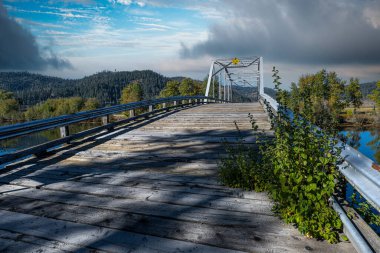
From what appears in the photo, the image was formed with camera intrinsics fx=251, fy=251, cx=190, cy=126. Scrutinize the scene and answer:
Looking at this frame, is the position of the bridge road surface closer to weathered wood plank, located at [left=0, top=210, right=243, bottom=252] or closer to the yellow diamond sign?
weathered wood plank, located at [left=0, top=210, right=243, bottom=252]

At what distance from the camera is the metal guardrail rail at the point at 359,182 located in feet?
5.82

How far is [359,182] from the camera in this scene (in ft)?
6.56

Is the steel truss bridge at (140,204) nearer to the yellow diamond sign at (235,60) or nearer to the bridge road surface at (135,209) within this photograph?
the bridge road surface at (135,209)

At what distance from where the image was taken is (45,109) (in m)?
126

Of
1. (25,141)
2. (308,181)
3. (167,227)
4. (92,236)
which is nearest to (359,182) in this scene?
(308,181)

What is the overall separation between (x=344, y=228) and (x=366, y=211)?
397 millimetres

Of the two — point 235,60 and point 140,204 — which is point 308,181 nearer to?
point 140,204

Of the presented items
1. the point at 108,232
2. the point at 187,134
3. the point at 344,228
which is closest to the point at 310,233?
the point at 344,228

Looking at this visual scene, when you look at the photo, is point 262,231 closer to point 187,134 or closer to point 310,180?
point 310,180

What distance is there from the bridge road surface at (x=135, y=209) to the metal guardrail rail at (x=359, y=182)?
0.25 meters

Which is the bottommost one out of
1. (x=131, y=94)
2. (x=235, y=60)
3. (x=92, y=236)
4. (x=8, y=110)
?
(x=8, y=110)

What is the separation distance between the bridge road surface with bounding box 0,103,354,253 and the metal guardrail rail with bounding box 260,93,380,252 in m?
0.25

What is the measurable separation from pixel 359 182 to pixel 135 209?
93.1 inches

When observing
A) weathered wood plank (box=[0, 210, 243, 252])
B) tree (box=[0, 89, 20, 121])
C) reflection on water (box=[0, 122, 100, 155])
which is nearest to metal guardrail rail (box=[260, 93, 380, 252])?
weathered wood plank (box=[0, 210, 243, 252])
